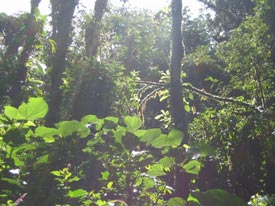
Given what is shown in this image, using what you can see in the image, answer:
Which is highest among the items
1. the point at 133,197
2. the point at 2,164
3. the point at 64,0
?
the point at 64,0

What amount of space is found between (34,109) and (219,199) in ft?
1.23

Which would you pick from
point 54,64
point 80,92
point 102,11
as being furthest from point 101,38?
point 80,92

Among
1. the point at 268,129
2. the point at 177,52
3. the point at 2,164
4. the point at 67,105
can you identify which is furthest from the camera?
the point at 268,129

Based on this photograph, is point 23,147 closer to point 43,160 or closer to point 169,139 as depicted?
point 43,160

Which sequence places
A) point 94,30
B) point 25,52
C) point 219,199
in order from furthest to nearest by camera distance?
point 94,30
point 25,52
point 219,199

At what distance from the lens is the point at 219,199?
0.68 metres

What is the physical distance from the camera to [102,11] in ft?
27.3

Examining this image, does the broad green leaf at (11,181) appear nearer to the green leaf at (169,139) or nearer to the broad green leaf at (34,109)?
the broad green leaf at (34,109)

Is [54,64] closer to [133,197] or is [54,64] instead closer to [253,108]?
[253,108]

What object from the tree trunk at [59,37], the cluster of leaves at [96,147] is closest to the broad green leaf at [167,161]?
the cluster of leaves at [96,147]

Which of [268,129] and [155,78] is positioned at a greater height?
[155,78]

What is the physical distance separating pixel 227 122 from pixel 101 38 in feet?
13.6

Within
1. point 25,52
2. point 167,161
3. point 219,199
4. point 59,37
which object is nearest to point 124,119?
point 167,161

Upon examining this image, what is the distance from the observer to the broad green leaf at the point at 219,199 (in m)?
0.67
